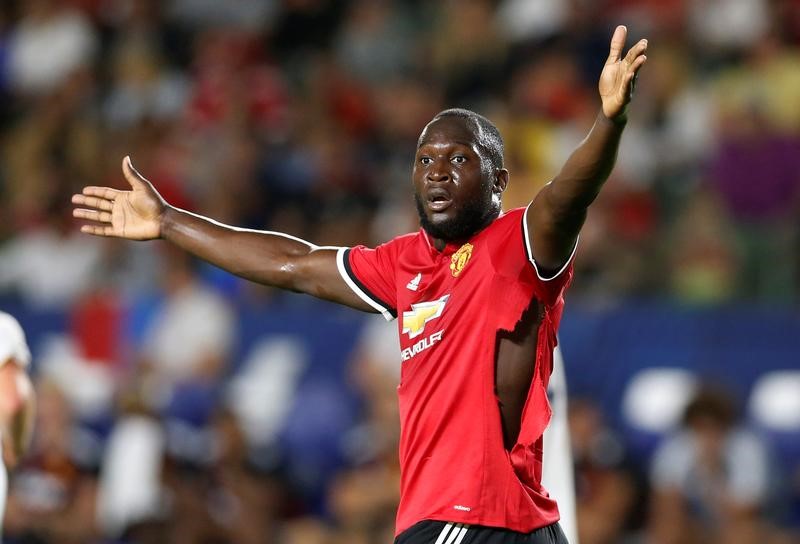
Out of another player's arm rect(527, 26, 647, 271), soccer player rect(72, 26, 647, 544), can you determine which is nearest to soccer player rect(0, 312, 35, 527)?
soccer player rect(72, 26, 647, 544)

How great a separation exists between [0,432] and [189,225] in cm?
96

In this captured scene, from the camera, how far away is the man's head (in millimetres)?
4328

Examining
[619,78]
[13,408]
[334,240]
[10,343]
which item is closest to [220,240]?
[10,343]

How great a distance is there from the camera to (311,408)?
9992mm

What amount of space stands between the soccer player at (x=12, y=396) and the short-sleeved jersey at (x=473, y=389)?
4.76 feet

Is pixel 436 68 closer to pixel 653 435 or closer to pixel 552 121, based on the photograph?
pixel 552 121

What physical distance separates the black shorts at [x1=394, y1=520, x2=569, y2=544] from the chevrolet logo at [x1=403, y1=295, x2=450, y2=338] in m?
0.55

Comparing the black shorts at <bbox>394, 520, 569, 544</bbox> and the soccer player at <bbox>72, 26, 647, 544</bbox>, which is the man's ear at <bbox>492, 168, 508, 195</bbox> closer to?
the soccer player at <bbox>72, 26, 647, 544</bbox>

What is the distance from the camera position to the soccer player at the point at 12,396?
5059 millimetres

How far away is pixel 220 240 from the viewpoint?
16.2 feet

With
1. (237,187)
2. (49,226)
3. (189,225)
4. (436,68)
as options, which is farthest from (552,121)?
(189,225)

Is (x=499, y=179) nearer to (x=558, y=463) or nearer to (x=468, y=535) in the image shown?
(x=468, y=535)

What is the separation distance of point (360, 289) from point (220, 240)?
541 mm

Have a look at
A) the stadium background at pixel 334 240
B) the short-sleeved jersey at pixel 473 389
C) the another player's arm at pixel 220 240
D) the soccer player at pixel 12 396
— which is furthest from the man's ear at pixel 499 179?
the stadium background at pixel 334 240
